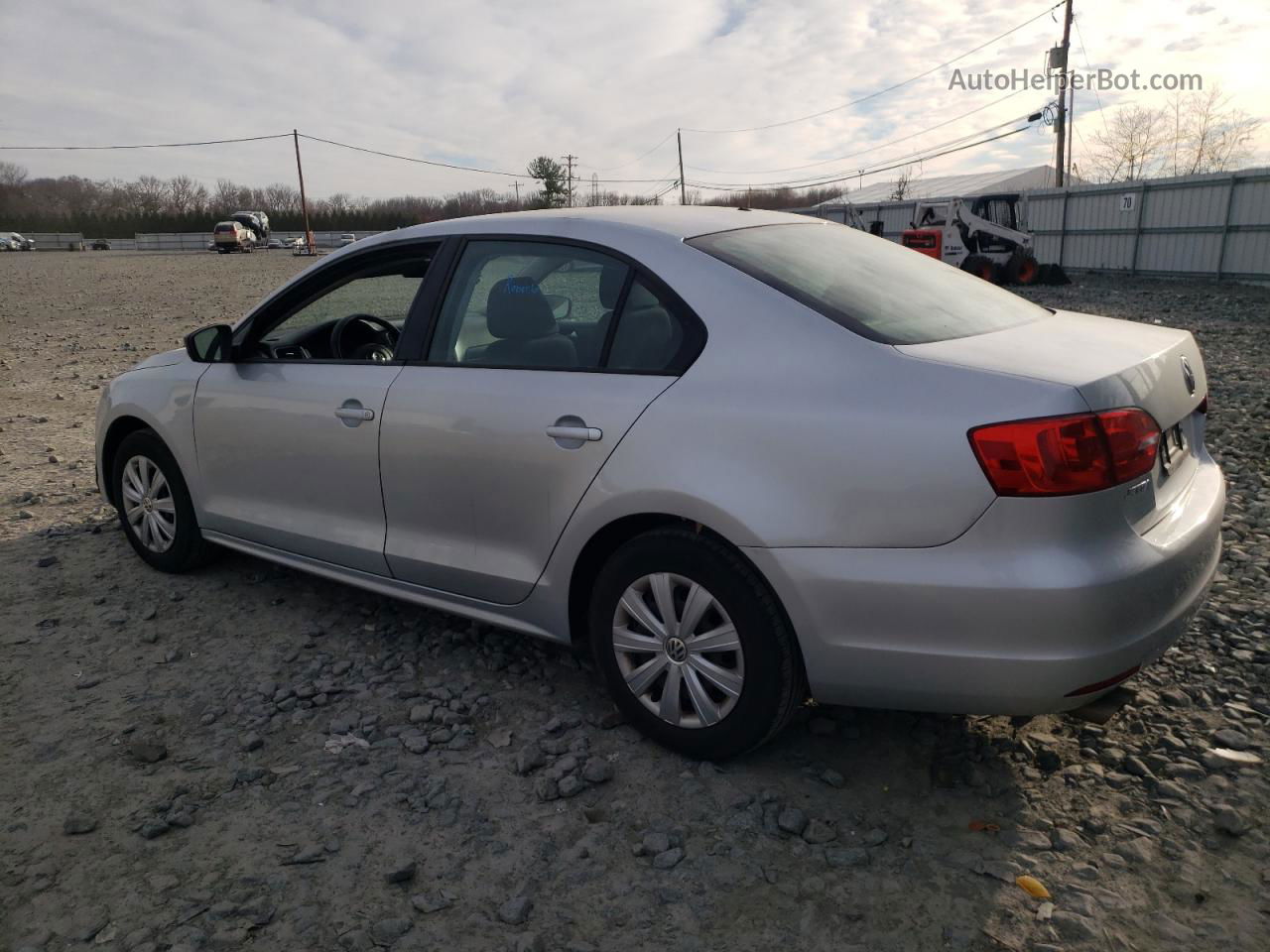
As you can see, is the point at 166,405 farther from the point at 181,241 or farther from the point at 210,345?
the point at 181,241

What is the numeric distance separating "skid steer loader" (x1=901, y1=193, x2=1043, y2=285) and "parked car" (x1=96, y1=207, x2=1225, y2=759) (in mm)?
22130

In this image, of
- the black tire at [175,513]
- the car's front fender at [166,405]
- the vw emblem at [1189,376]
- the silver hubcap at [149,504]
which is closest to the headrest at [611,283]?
the vw emblem at [1189,376]

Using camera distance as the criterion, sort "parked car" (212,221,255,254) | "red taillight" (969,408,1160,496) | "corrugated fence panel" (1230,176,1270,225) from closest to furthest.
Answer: "red taillight" (969,408,1160,496) → "corrugated fence panel" (1230,176,1270,225) → "parked car" (212,221,255,254)

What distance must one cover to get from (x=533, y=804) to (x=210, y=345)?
8.47 ft

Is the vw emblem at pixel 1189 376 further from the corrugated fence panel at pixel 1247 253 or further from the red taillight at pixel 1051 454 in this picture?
the corrugated fence panel at pixel 1247 253

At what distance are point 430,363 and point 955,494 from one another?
194 centimetres

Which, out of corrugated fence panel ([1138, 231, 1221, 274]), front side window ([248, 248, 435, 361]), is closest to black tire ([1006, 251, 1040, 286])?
corrugated fence panel ([1138, 231, 1221, 274])

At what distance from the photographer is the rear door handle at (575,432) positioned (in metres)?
2.92

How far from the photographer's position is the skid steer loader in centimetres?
2386

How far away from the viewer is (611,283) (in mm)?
3146

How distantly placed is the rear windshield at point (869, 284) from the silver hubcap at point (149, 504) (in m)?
2.96

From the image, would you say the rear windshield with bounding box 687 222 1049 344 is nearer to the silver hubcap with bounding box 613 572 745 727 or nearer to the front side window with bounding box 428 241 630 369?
the front side window with bounding box 428 241 630 369

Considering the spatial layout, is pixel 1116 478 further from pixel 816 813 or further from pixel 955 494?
pixel 816 813

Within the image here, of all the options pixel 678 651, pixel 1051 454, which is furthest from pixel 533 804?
pixel 1051 454
